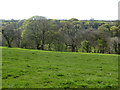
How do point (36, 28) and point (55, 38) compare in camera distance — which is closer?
point (36, 28)

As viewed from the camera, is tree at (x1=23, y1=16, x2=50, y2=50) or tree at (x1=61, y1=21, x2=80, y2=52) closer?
tree at (x1=23, y1=16, x2=50, y2=50)

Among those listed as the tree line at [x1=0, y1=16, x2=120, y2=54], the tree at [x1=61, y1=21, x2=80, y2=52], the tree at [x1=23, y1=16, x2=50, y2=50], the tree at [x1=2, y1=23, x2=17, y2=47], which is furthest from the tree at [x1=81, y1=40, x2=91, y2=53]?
the tree at [x1=2, y1=23, x2=17, y2=47]

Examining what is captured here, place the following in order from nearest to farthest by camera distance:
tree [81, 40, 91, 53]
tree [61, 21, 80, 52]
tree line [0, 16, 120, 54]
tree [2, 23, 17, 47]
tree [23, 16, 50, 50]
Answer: tree [23, 16, 50, 50] → tree line [0, 16, 120, 54] → tree [2, 23, 17, 47] → tree [81, 40, 91, 53] → tree [61, 21, 80, 52]

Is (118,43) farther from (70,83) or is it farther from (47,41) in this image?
(70,83)

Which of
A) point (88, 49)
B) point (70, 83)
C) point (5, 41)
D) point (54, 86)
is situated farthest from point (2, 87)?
point (5, 41)

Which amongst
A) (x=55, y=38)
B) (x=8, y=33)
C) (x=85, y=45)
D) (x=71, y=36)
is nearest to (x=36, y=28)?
(x=55, y=38)

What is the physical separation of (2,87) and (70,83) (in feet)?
15.1

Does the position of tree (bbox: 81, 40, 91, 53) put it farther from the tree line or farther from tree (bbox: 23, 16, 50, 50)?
tree (bbox: 23, 16, 50, 50)

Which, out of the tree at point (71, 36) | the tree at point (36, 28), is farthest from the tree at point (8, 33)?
the tree at point (71, 36)

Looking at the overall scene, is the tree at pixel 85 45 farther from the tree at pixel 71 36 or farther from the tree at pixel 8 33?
the tree at pixel 8 33

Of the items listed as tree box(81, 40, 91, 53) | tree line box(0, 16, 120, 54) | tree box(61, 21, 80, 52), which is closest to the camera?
tree line box(0, 16, 120, 54)

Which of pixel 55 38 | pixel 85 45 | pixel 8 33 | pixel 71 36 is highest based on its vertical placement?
pixel 8 33

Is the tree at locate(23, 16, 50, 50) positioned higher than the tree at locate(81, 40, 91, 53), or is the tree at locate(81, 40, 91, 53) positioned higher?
the tree at locate(23, 16, 50, 50)

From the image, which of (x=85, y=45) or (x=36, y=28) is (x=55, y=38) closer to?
(x=36, y=28)
